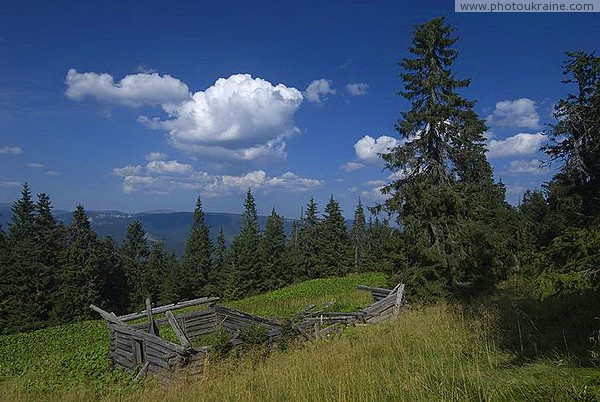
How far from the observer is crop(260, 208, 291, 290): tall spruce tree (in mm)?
56719

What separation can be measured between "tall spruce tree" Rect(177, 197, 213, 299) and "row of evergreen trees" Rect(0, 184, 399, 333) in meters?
0.15

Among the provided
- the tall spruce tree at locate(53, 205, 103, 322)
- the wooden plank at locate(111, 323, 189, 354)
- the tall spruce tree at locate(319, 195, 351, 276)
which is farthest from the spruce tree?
the wooden plank at locate(111, 323, 189, 354)

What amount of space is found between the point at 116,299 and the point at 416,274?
159ft

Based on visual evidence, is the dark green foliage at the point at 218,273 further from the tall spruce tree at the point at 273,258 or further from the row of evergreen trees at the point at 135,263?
the tall spruce tree at the point at 273,258

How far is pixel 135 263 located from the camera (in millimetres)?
61438

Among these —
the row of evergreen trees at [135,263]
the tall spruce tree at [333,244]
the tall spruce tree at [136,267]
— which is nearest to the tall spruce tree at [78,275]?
the row of evergreen trees at [135,263]

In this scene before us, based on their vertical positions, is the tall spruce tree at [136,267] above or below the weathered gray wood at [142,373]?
below

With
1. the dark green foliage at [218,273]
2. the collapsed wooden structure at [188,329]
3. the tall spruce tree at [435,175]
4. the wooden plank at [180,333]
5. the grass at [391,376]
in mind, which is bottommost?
the dark green foliage at [218,273]

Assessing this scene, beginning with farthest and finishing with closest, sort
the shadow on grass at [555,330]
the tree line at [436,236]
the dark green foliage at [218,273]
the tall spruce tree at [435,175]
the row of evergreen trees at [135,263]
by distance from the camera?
the dark green foliage at [218,273]
the row of evergreen trees at [135,263]
the tall spruce tree at [435,175]
the tree line at [436,236]
the shadow on grass at [555,330]

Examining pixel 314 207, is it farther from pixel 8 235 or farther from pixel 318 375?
pixel 318 375

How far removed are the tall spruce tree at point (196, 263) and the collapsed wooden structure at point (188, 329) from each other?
1767 inches

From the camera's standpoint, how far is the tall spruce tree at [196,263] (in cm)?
5731

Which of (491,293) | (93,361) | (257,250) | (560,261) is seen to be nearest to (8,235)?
(257,250)

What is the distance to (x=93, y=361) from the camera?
13609 millimetres
